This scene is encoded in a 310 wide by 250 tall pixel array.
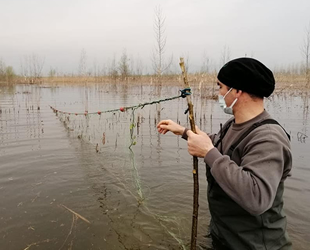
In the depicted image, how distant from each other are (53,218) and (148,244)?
1.64 m

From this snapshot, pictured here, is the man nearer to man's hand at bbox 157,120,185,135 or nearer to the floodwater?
man's hand at bbox 157,120,185,135

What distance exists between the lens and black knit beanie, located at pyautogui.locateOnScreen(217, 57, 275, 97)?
1.82 m

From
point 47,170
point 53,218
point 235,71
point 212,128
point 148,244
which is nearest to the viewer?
point 235,71

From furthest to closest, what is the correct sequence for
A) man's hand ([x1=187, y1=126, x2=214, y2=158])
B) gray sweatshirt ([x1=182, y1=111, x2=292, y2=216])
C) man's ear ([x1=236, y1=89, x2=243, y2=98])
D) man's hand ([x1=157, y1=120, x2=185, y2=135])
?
man's hand ([x1=157, y1=120, x2=185, y2=135]), man's ear ([x1=236, y1=89, x2=243, y2=98]), man's hand ([x1=187, y1=126, x2=214, y2=158]), gray sweatshirt ([x1=182, y1=111, x2=292, y2=216])

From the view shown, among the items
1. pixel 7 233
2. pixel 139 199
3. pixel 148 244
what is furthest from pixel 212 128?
pixel 7 233

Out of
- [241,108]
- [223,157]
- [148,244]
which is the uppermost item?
[241,108]

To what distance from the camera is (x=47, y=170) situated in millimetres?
5973

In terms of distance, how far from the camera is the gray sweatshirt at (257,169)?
60.5 inches

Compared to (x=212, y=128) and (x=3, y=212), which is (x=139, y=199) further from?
(x=212, y=128)

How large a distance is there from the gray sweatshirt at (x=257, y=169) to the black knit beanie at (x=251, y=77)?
0.95ft

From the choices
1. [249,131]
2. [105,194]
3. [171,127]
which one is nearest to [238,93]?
[249,131]

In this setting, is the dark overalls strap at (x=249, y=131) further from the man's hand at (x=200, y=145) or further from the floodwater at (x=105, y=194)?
the floodwater at (x=105, y=194)

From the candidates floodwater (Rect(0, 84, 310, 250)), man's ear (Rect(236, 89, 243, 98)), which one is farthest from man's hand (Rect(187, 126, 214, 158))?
floodwater (Rect(0, 84, 310, 250))

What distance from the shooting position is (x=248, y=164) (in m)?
1.61
